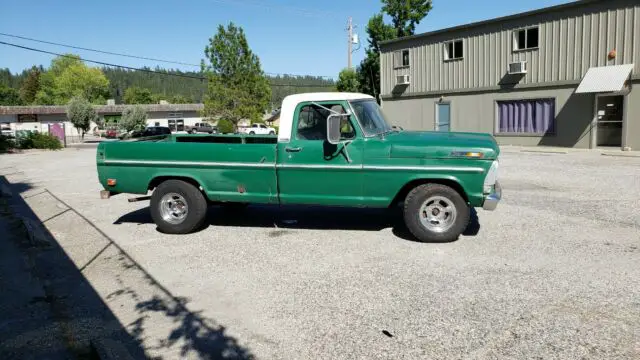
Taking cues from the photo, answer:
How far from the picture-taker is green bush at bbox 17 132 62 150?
111 ft

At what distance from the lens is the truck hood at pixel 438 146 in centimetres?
673

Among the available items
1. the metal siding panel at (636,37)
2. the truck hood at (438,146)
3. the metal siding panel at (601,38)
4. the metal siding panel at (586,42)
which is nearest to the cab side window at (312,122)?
the truck hood at (438,146)

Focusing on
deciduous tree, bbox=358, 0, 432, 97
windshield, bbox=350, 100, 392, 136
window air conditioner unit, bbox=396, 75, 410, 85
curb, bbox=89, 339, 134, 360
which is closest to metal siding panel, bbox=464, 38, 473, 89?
window air conditioner unit, bbox=396, 75, 410, 85

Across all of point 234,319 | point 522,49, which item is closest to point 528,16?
point 522,49

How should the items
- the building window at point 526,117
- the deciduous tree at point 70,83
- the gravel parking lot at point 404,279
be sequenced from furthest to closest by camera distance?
1. the deciduous tree at point 70,83
2. the building window at point 526,117
3. the gravel parking lot at point 404,279

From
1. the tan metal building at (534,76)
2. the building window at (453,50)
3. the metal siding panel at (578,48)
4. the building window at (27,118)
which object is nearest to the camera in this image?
the tan metal building at (534,76)

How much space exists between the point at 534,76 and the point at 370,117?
17.1 meters

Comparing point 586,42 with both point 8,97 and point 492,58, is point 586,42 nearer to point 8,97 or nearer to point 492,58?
point 492,58

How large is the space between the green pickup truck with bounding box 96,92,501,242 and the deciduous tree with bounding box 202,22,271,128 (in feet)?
101

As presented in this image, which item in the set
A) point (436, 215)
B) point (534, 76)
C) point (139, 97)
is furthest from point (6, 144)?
point (139, 97)

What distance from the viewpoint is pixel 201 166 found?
7680 millimetres

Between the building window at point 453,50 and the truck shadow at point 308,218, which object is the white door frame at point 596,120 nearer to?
the building window at point 453,50

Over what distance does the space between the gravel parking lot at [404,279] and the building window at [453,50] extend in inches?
652

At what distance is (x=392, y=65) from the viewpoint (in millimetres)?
28766
